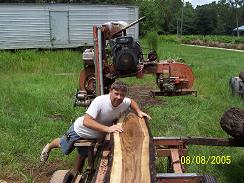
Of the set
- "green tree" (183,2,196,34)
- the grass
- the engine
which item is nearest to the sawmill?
the engine

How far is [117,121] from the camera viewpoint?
5.34 metres

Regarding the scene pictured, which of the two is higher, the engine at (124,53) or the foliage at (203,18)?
the foliage at (203,18)

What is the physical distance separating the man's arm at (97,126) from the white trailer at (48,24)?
18.3 metres

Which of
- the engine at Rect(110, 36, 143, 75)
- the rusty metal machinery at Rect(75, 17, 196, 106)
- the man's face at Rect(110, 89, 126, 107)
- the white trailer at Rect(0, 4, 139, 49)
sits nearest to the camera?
the man's face at Rect(110, 89, 126, 107)

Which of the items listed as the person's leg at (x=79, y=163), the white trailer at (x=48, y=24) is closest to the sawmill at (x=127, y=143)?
the person's leg at (x=79, y=163)

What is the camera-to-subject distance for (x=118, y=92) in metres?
4.95

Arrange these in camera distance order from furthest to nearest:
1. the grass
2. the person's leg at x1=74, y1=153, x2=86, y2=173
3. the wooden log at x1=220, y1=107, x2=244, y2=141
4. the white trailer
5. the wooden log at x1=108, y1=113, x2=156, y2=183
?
the white trailer
the grass
the person's leg at x1=74, y1=153, x2=86, y2=173
the wooden log at x1=220, y1=107, x2=244, y2=141
the wooden log at x1=108, y1=113, x2=156, y2=183

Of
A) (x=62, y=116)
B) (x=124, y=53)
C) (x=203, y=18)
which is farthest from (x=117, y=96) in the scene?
(x=203, y=18)

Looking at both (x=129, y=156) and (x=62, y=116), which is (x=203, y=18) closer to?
(x=62, y=116)

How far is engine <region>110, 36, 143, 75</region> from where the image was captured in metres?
8.91

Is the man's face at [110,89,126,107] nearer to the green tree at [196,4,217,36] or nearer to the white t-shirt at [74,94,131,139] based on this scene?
the white t-shirt at [74,94,131,139]

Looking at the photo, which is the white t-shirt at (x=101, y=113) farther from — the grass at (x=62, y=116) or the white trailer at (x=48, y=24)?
the white trailer at (x=48, y=24)

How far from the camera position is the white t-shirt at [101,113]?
5070mm

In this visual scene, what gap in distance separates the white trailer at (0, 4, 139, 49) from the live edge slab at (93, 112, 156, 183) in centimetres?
1815
